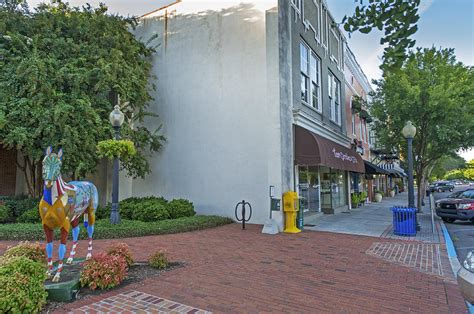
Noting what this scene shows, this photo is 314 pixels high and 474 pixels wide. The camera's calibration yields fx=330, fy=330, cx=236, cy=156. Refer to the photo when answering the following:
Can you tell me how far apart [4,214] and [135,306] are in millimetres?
9817

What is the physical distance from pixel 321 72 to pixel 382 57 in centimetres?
1272

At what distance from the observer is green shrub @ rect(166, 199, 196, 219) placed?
12.2m

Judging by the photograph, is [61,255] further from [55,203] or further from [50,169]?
[50,169]

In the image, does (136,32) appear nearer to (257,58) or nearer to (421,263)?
(257,58)

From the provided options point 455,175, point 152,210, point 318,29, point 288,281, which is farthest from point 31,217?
point 455,175

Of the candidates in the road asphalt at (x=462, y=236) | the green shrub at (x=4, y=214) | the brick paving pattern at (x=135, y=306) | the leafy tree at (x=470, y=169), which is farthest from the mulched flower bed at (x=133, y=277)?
the leafy tree at (x=470, y=169)

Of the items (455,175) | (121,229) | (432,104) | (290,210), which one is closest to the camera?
(121,229)

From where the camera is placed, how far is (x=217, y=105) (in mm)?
13453

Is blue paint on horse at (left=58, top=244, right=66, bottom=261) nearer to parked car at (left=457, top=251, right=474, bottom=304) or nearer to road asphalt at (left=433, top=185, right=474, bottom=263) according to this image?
parked car at (left=457, top=251, right=474, bottom=304)

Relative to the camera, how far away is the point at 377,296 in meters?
4.96

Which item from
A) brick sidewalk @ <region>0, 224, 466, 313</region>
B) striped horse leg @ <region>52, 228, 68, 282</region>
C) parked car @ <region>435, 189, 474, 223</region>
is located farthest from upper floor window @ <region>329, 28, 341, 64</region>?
striped horse leg @ <region>52, 228, 68, 282</region>

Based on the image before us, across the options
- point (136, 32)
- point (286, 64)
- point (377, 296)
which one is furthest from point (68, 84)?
point (377, 296)

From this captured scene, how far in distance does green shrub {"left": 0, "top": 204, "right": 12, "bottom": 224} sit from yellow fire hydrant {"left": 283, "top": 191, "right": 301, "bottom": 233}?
9.73 metres

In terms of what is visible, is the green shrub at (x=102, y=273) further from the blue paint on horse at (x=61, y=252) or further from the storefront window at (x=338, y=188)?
the storefront window at (x=338, y=188)
